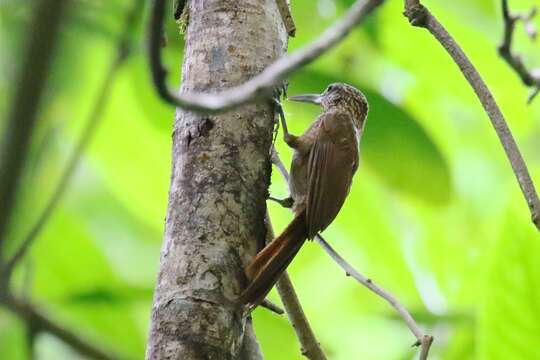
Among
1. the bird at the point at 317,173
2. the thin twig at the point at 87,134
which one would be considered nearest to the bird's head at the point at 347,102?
the bird at the point at 317,173

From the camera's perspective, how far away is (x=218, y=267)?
1827 millimetres

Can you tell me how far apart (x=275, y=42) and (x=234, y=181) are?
46cm

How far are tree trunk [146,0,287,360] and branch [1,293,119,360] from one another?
588 mm

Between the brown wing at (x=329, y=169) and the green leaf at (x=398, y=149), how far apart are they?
9 centimetres

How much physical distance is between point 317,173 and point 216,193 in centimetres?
97

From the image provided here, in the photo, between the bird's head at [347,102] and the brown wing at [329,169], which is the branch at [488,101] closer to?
the brown wing at [329,169]

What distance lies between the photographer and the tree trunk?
174 cm

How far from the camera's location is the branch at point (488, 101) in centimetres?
185

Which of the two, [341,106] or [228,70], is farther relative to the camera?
[341,106]

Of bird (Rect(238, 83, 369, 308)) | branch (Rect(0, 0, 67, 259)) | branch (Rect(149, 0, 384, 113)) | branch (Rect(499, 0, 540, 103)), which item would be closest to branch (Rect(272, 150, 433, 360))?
bird (Rect(238, 83, 369, 308))

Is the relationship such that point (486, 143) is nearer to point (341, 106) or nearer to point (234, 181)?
point (341, 106)

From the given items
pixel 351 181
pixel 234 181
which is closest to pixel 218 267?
pixel 234 181

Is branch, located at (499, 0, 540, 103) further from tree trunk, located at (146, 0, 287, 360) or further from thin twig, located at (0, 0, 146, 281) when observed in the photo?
thin twig, located at (0, 0, 146, 281)

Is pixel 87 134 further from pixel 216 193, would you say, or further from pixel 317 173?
pixel 317 173
